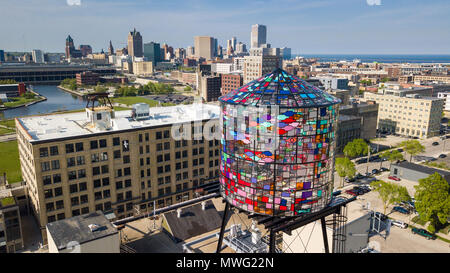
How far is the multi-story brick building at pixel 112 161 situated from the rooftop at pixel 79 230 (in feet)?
39.7

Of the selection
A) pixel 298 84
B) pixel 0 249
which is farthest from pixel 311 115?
pixel 0 249

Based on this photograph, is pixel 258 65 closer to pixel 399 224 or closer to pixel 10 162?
pixel 10 162

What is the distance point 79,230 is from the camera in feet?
122

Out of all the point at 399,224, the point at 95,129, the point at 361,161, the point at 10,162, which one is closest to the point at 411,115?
the point at 361,161

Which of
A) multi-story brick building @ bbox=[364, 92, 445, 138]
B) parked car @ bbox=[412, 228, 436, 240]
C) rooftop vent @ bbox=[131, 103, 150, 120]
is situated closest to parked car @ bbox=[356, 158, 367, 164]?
parked car @ bbox=[412, 228, 436, 240]

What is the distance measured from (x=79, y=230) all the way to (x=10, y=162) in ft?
201

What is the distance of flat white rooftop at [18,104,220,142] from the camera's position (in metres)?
51.8

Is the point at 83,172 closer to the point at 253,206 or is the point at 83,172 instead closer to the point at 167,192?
the point at 167,192

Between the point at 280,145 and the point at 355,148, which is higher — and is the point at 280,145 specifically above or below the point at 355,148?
above

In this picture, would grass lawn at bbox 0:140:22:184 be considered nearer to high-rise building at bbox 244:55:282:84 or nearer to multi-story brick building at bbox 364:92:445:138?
high-rise building at bbox 244:55:282:84

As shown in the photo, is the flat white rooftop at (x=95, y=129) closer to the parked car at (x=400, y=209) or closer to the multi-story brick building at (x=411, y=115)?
the parked car at (x=400, y=209)

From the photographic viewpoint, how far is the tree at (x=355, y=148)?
287 ft

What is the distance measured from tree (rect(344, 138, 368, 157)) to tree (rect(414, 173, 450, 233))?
33554 millimetres

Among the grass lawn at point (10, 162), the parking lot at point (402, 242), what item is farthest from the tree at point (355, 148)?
the grass lawn at point (10, 162)
